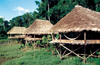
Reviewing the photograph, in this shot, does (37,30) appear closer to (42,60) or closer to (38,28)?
(38,28)

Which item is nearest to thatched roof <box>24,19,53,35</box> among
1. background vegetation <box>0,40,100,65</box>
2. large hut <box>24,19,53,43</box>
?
large hut <box>24,19,53,43</box>

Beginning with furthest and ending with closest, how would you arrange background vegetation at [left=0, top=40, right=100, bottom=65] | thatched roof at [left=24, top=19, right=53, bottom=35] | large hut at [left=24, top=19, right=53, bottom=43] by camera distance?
thatched roof at [left=24, top=19, right=53, bottom=35] < large hut at [left=24, top=19, right=53, bottom=43] < background vegetation at [left=0, top=40, right=100, bottom=65]

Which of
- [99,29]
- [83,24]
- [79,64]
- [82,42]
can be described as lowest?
[79,64]

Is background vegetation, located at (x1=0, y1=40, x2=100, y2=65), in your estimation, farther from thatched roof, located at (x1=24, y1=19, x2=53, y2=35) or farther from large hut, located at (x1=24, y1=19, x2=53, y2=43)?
thatched roof, located at (x1=24, y1=19, x2=53, y2=35)

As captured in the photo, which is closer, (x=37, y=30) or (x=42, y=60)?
(x=42, y=60)

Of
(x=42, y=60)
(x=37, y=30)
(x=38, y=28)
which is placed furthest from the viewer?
(x=38, y=28)

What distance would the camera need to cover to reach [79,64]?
787 cm

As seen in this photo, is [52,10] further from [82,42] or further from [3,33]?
[3,33]

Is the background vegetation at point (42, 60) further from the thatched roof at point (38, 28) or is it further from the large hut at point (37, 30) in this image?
the thatched roof at point (38, 28)

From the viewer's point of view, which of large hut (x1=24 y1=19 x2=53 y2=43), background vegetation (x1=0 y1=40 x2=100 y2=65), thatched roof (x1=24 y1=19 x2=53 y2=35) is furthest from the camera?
thatched roof (x1=24 y1=19 x2=53 y2=35)

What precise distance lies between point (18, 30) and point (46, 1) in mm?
10937

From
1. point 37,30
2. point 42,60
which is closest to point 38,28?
point 37,30

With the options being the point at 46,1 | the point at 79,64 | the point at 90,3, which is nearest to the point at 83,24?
the point at 79,64

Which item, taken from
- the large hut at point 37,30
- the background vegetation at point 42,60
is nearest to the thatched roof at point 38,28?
the large hut at point 37,30
